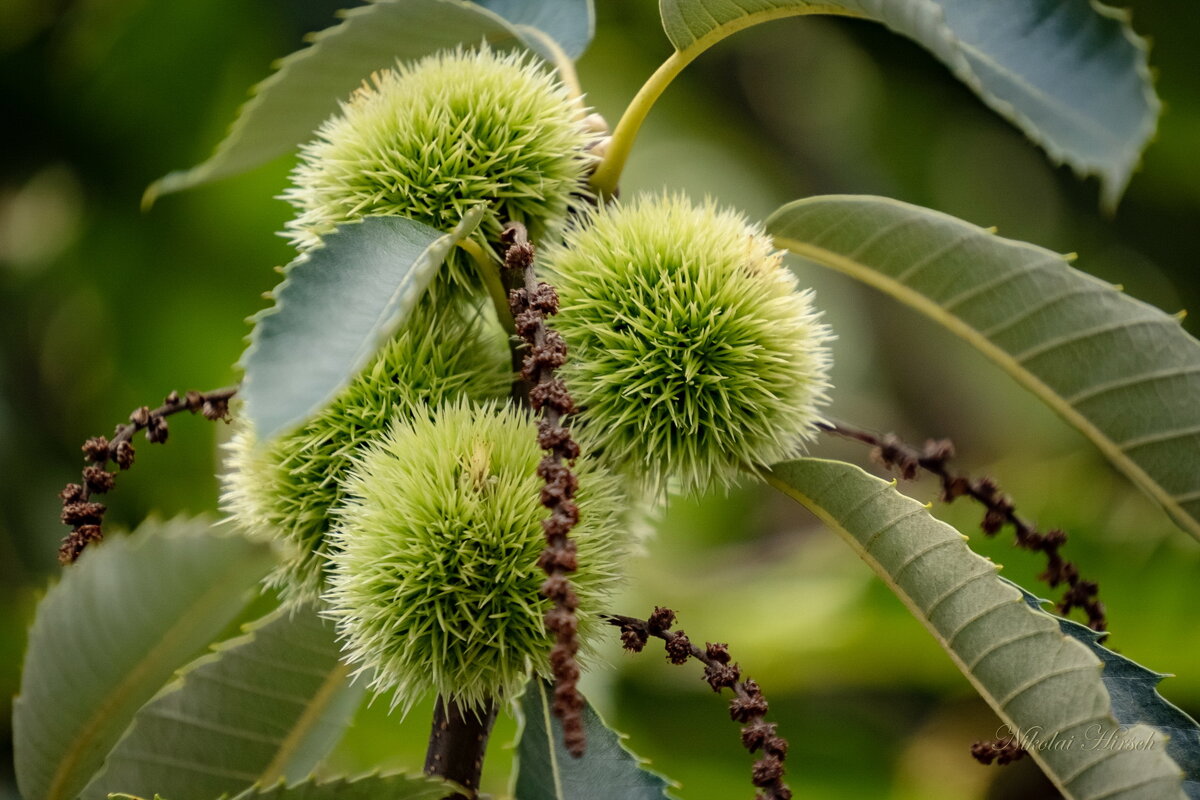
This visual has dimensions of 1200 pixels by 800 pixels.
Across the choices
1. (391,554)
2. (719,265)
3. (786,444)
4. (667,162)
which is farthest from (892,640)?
(667,162)

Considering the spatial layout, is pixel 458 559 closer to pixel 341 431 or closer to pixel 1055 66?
pixel 341 431

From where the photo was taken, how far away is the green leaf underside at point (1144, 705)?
0.88 meters

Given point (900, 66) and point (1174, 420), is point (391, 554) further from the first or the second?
point (900, 66)

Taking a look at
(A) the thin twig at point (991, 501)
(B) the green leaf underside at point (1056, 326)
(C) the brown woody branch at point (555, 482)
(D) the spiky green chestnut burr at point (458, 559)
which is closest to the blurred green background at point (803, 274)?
(A) the thin twig at point (991, 501)

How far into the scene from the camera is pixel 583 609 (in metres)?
0.85

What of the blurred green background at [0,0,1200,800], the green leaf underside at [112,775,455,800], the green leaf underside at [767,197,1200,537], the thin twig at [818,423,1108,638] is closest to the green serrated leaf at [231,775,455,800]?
the green leaf underside at [112,775,455,800]

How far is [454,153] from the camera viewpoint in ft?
3.02

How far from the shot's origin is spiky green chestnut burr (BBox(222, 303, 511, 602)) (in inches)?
37.0

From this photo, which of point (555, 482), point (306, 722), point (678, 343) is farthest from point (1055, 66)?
point (306, 722)

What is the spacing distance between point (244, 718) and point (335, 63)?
689 mm

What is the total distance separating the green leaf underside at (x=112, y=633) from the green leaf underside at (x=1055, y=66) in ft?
2.38

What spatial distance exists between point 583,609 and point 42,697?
58 cm

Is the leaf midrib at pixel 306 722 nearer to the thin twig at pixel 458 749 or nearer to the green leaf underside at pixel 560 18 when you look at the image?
the thin twig at pixel 458 749

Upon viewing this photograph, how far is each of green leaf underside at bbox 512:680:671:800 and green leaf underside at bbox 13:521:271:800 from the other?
0.32 metres
